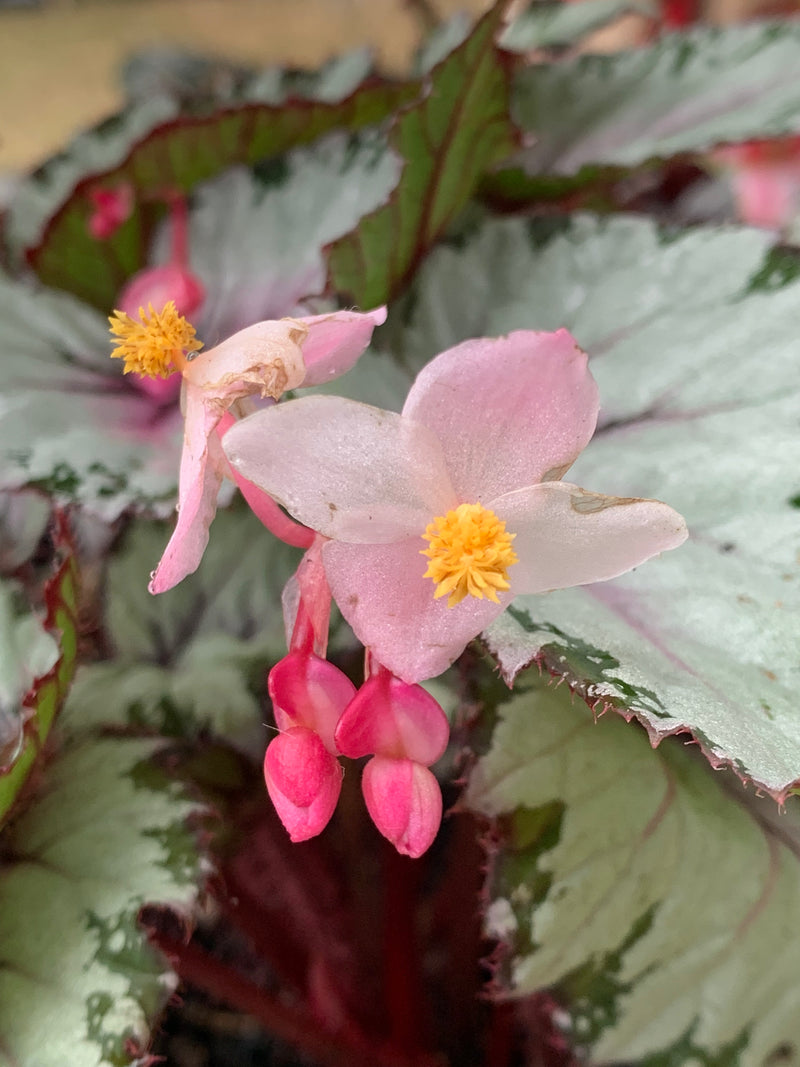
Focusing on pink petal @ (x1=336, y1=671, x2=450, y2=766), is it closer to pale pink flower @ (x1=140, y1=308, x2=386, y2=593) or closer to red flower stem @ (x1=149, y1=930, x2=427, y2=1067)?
pale pink flower @ (x1=140, y1=308, x2=386, y2=593)

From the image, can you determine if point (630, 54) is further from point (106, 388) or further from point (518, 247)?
point (106, 388)

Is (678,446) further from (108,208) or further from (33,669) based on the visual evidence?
(108,208)

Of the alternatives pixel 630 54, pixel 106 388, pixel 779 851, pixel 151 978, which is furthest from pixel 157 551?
pixel 630 54

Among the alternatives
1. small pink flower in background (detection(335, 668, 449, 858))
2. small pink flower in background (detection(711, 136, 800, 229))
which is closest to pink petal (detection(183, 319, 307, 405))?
small pink flower in background (detection(335, 668, 449, 858))

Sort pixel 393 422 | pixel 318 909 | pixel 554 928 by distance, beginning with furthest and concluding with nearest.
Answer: pixel 318 909 < pixel 554 928 < pixel 393 422

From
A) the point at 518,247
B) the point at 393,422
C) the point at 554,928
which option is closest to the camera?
the point at 393,422

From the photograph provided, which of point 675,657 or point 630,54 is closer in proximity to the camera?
point 675,657
